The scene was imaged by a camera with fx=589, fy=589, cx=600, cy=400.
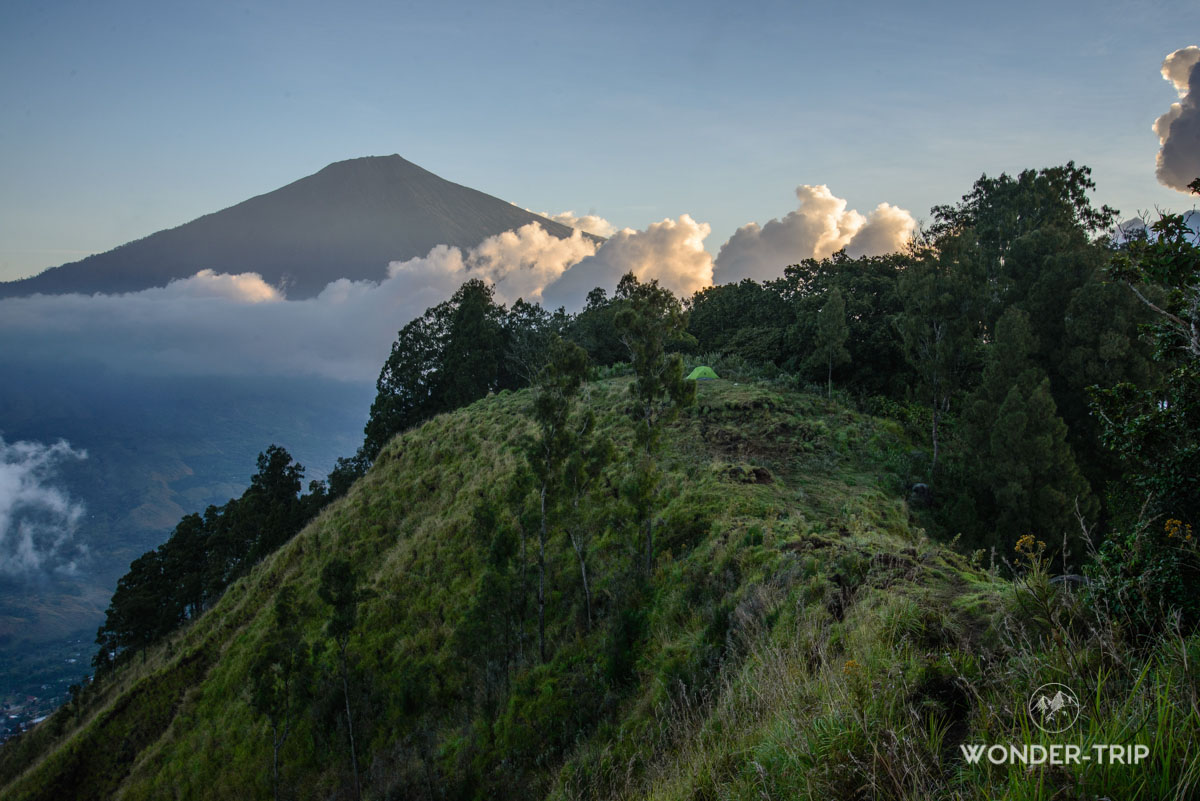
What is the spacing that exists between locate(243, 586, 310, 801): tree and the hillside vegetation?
24 cm

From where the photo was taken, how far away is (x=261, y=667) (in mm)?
13133

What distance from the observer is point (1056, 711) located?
9.30ft

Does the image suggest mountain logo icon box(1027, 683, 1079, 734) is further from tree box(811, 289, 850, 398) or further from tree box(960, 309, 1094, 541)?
tree box(811, 289, 850, 398)

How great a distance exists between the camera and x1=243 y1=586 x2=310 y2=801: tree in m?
13.2

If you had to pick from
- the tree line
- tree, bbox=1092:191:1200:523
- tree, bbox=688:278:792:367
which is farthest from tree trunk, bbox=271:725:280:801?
tree, bbox=688:278:792:367

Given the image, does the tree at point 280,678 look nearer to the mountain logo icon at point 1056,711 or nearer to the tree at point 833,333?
the mountain logo icon at point 1056,711

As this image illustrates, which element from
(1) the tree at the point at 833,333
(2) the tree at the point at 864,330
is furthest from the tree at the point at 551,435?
(2) the tree at the point at 864,330

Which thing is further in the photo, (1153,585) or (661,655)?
(661,655)

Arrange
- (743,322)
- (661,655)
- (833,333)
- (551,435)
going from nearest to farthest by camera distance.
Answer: (661,655), (551,435), (833,333), (743,322)

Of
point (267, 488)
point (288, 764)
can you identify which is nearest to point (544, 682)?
point (288, 764)

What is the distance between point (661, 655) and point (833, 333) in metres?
20.7

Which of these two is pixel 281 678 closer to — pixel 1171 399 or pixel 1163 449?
pixel 1163 449

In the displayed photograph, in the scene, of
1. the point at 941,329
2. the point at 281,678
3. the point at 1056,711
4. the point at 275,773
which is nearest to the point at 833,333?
the point at 941,329

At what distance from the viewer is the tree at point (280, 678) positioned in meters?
13.2
